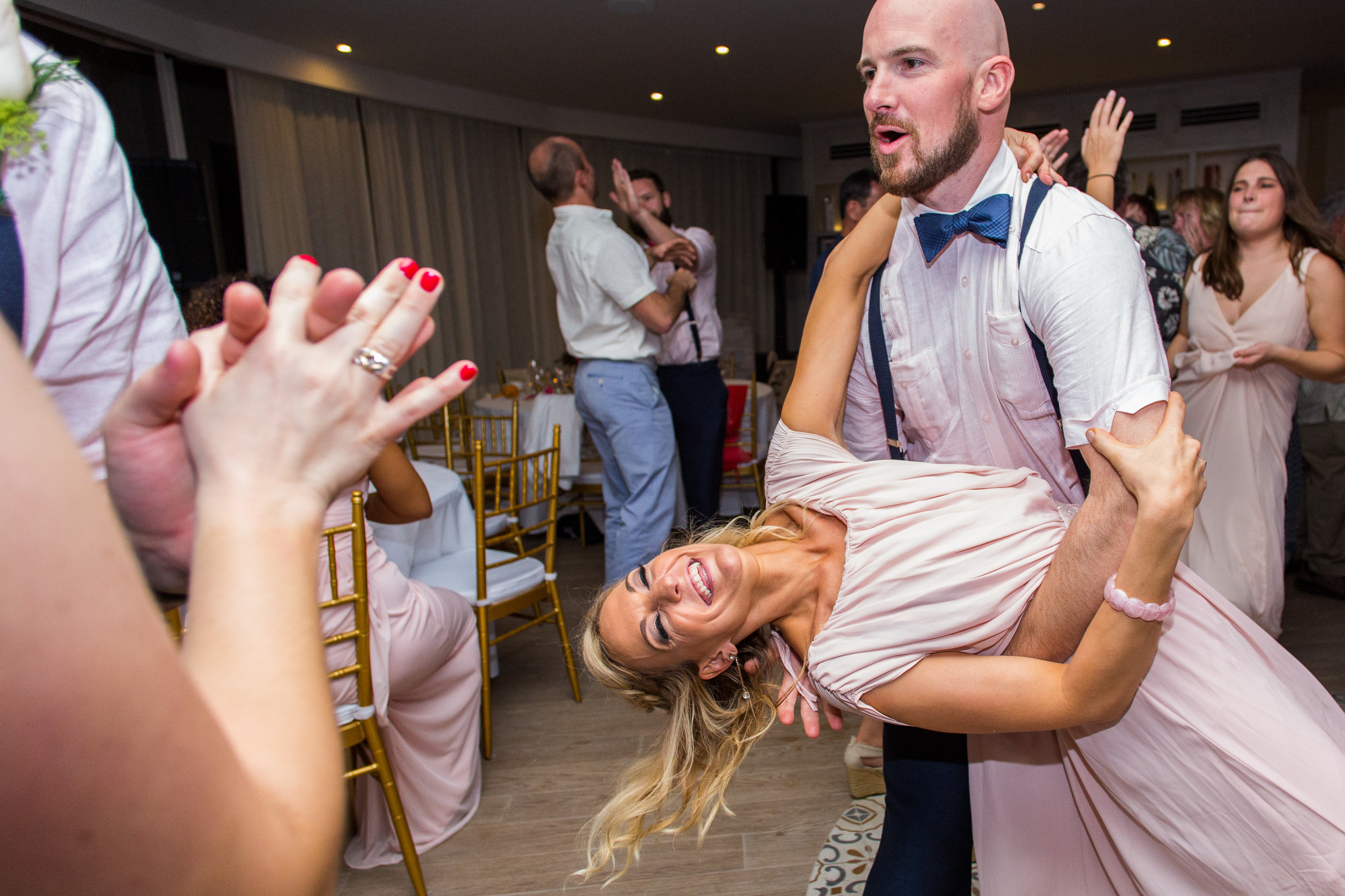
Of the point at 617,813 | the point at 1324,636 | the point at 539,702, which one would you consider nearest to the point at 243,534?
the point at 617,813

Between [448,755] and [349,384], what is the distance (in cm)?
217

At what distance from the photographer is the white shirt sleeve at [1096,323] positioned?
3.70 feet

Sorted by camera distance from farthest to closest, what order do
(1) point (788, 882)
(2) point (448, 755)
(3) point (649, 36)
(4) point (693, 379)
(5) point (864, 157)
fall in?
(5) point (864, 157) < (3) point (649, 36) < (4) point (693, 379) < (2) point (448, 755) < (1) point (788, 882)

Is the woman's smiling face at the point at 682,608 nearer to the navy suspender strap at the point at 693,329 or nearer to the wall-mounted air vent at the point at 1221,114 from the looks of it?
the navy suspender strap at the point at 693,329

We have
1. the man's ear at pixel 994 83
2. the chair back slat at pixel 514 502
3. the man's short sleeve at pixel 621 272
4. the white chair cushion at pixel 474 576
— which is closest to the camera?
the man's ear at pixel 994 83

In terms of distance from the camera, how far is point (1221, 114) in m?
7.98

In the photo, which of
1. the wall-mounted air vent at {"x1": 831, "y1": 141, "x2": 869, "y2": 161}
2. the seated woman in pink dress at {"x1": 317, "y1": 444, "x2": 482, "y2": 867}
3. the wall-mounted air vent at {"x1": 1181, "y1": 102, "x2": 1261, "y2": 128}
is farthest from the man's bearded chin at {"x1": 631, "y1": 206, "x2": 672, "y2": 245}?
the wall-mounted air vent at {"x1": 1181, "y1": 102, "x2": 1261, "y2": 128}

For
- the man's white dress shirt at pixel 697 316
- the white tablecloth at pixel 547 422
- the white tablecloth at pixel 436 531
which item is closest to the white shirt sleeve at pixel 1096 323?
the white tablecloth at pixel 436 531

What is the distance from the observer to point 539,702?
3.18 metres

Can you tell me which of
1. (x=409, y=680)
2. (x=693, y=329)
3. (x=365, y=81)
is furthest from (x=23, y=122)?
(x=365, y=81)

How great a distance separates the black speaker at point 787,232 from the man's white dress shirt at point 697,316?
19.7 feet

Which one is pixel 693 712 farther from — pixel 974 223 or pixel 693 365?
pixel 693 365

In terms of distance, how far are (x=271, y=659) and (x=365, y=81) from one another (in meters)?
7.09

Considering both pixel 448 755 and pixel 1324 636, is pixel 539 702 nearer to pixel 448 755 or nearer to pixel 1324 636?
pixel 448 755
